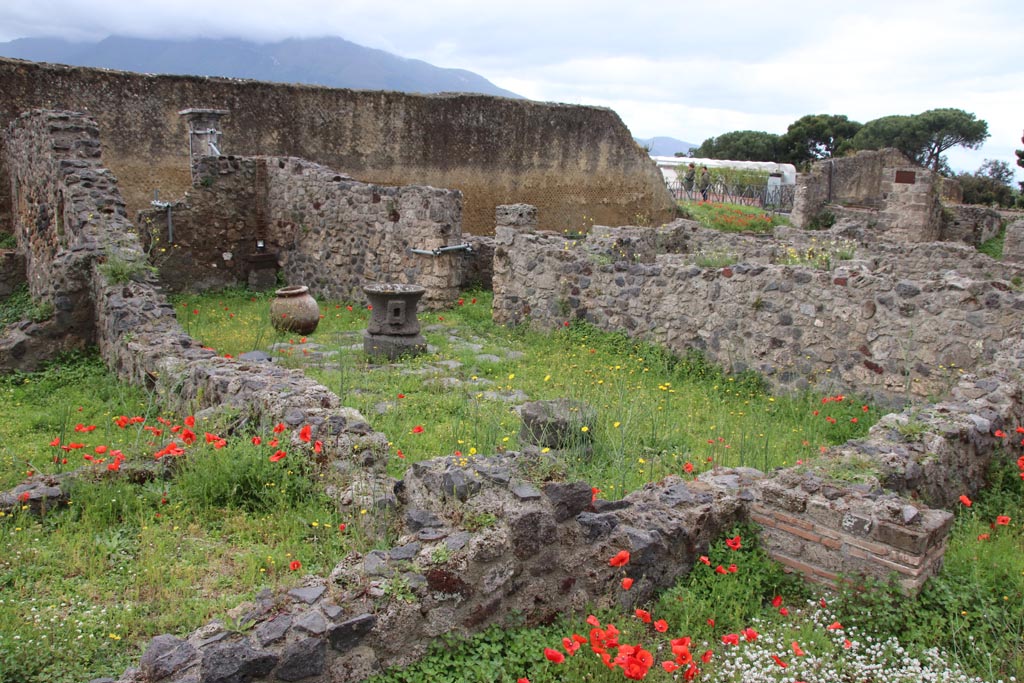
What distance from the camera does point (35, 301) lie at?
9.97 m

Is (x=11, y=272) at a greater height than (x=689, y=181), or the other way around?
(x=689, y=181)

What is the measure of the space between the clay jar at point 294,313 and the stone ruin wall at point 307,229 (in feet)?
7.38

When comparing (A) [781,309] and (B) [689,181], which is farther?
(B) [689,181]

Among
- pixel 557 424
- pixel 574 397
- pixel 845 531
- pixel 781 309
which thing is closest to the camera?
pixel 845 531

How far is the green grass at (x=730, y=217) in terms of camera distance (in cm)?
2234

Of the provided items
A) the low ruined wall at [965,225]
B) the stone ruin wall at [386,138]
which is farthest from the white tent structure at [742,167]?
the low ruined wall at [965,225]

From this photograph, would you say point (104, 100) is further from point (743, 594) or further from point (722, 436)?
point (743, 594)

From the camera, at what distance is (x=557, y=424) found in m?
6.30

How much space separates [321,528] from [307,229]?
10207 millimetres

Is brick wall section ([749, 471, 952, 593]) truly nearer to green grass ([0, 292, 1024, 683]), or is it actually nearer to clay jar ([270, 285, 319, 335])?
green grass ([0, 292, 1024, 683])

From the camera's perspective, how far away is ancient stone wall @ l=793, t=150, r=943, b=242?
1948 cm

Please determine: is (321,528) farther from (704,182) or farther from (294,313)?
(704,182)

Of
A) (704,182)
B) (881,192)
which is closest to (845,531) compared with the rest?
(704,182)

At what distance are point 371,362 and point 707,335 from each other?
12.8 feet
